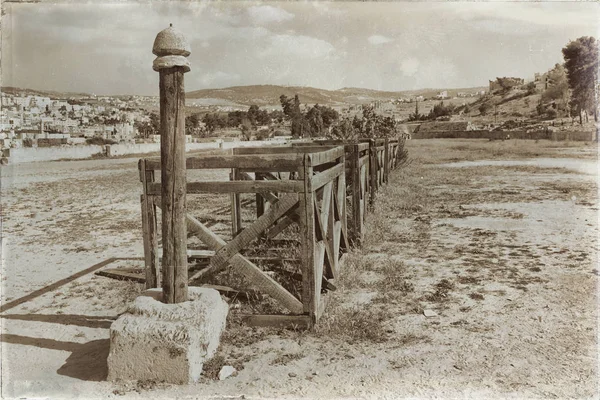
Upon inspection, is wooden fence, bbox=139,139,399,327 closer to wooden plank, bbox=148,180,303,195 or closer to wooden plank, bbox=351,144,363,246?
wooden plank, bbox=148,180,303,195

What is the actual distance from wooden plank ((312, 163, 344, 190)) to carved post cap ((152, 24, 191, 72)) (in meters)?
1.55

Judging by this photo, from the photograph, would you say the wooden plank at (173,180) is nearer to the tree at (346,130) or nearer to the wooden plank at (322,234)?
the wooden plank at (322,234)

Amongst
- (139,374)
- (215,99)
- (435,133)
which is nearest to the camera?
(139,374)

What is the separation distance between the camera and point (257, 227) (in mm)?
4395

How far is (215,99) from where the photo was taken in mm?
191375

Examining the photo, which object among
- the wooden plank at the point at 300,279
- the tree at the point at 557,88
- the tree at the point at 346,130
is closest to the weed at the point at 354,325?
the wooden plank at the point at 300,279

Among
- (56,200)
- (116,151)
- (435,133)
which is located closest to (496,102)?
(435,133)

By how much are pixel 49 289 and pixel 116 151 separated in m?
34.9

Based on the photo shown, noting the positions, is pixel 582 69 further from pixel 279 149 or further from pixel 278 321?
pixel 278 321

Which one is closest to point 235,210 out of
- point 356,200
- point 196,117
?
point 356,200

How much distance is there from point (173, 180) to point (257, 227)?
3.01ft

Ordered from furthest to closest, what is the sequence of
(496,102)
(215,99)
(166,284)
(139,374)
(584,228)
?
(215,99) < (496,102) < (584,228) < (166,284) < (139,374)

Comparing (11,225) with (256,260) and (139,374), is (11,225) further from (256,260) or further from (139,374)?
(139,374)

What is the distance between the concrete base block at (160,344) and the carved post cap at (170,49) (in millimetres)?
1799
